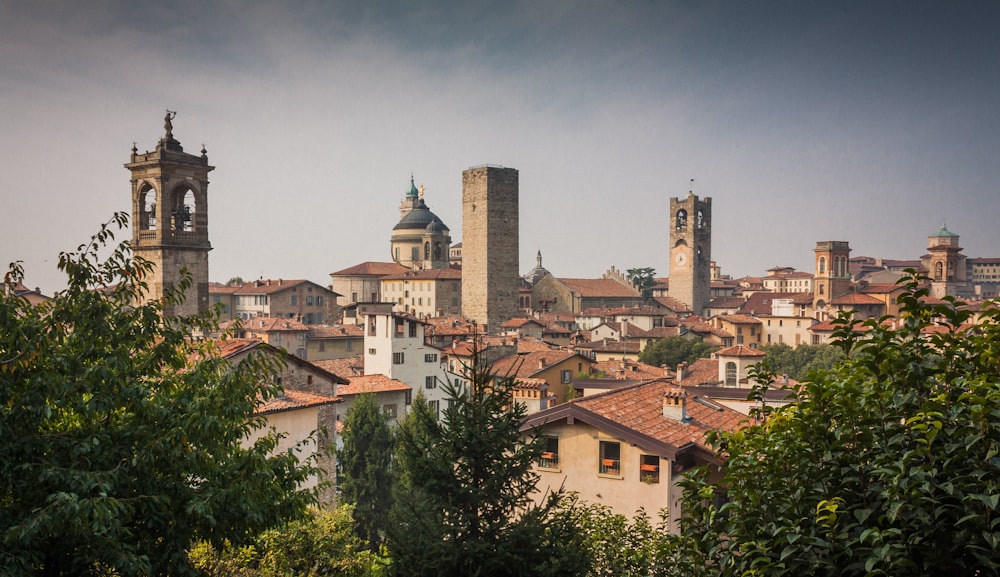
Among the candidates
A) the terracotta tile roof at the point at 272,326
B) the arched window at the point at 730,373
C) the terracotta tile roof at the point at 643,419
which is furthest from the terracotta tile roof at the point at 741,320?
the terracotta tile roof at the point at 643,419

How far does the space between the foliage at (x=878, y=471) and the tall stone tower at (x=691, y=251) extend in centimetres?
10405

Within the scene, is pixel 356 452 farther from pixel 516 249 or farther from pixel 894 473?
pixel 516 249

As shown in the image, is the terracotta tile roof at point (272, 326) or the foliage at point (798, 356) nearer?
the terracotta tile roof at point (272, 326)

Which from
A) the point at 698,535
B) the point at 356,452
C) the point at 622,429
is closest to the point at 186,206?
the point at 356,452

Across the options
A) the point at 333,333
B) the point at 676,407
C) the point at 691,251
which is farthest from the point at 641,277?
the point at 676,407

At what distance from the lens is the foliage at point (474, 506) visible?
→ 8.04 meters

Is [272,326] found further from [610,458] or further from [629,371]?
[610,458]

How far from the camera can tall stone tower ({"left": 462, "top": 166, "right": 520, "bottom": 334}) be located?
257 ft

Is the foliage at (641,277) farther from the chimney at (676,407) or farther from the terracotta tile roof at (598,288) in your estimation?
the chimney at (676,407)

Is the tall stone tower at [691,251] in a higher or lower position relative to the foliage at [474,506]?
higher

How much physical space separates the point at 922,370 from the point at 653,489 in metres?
10.1

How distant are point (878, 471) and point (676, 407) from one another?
485 inches

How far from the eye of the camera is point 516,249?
80.1 m

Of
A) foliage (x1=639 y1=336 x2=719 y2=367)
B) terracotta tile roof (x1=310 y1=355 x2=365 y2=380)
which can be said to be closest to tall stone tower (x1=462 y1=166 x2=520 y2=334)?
foliage (x1=639 y1=336 x2=719 y2=367)
